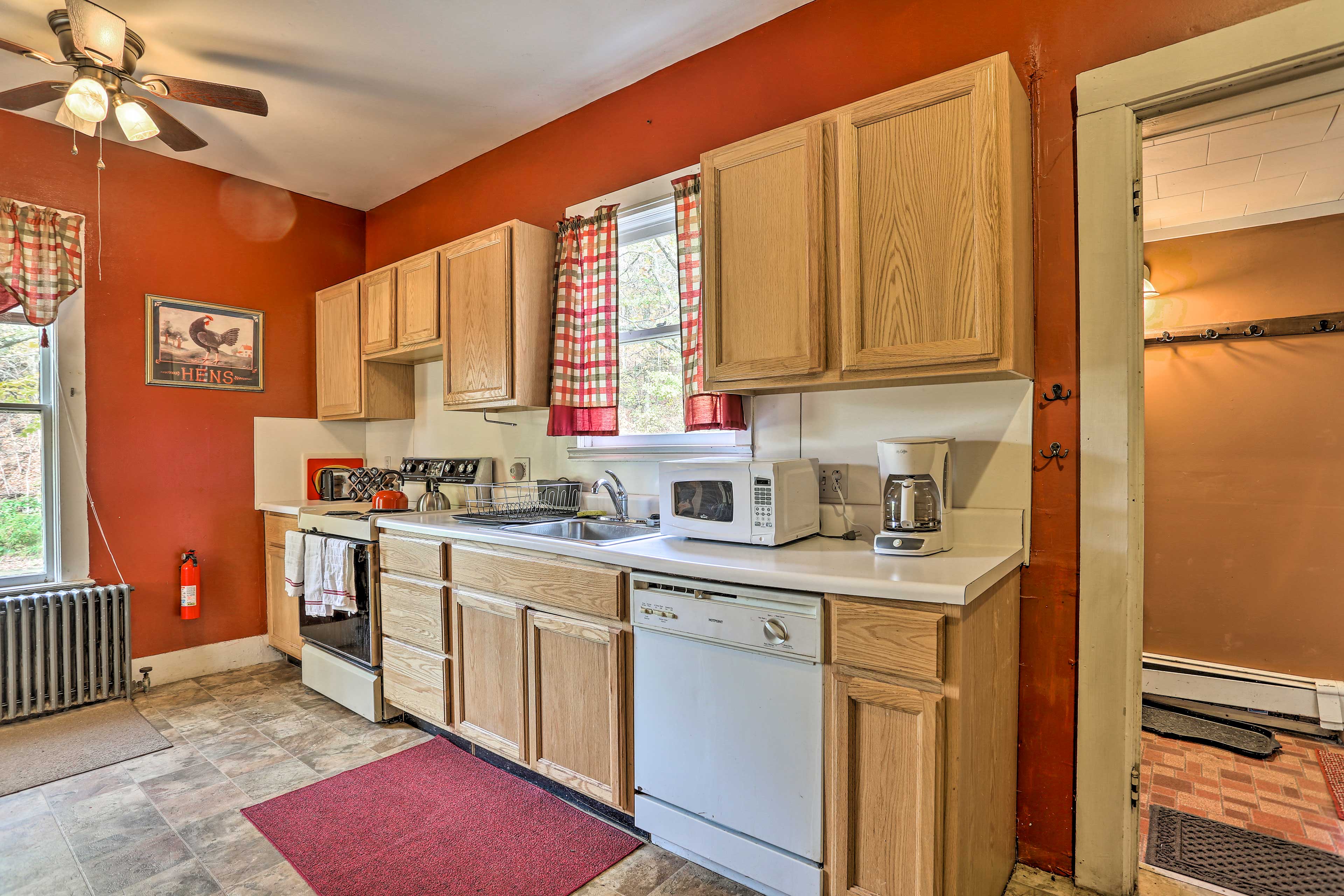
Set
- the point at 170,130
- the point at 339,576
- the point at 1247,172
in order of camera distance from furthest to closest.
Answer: the point at 339,576 < the point at 1247,172 < the point at 170,130

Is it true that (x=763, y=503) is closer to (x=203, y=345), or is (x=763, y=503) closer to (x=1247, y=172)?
(x=1247, y=172)

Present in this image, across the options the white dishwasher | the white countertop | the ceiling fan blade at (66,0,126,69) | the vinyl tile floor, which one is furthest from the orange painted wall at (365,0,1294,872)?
the ceiling fan blade at (66,0,126,69)

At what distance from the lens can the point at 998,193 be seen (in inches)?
63.6

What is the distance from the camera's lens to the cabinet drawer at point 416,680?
8.39 feet

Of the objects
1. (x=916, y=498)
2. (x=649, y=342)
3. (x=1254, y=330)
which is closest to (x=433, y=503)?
(x=649, y=342)

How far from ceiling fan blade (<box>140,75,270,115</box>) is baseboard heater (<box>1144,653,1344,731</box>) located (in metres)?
4.74

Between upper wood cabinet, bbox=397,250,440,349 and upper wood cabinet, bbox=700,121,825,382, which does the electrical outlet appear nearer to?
upper wood cabinet, bbox=700,121,825,382

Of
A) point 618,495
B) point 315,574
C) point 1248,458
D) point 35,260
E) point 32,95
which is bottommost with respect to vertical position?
point 315,574

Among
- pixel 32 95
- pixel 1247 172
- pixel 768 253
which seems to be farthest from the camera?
pixel 1247 172

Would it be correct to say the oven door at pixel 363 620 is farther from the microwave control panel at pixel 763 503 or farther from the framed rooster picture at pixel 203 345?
the microwave control panel at pixel 763 503

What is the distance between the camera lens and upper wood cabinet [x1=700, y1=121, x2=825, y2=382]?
1.88 meters

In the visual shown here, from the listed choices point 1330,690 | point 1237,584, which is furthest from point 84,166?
point 1330,690

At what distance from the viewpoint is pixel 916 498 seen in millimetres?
1753

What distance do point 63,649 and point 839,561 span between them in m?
3.64
